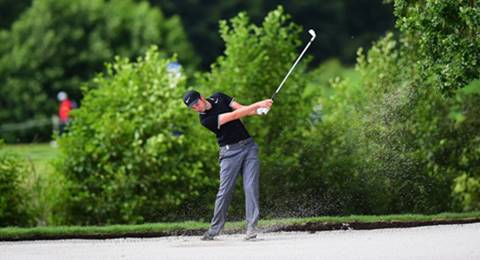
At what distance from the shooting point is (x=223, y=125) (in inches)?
678

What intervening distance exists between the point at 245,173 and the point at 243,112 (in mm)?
952

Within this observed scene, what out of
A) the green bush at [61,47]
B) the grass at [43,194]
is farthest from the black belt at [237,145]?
the green bush at [61,47]

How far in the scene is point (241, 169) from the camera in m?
17.6

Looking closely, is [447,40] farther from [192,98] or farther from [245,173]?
[192,98]

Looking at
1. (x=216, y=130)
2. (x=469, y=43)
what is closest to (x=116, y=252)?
(x=216, y=130)

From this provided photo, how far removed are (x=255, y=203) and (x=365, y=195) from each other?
182 inches

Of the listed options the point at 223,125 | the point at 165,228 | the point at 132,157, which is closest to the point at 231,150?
the point at 223,125

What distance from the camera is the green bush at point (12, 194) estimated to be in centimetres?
2162

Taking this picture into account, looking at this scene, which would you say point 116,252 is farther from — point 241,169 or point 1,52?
point 1,52

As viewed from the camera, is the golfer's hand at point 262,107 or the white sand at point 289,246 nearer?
the white sand at point 289,246

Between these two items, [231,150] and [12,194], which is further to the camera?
[12,194]

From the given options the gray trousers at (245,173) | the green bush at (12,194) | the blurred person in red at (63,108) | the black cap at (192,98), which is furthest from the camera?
the blurred person in red at (63,108)

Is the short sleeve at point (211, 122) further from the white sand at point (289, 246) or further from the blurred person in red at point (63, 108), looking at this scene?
the blurred person in red at point (63, 108)

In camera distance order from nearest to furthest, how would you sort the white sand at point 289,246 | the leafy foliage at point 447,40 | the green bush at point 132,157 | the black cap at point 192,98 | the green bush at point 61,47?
1. the white sand at point 289,246
2. the black cap at point 192,98
3. the leafy foliage at point 447,40
4. the green bush at point 132,157
5. the green bush at point 61,47
